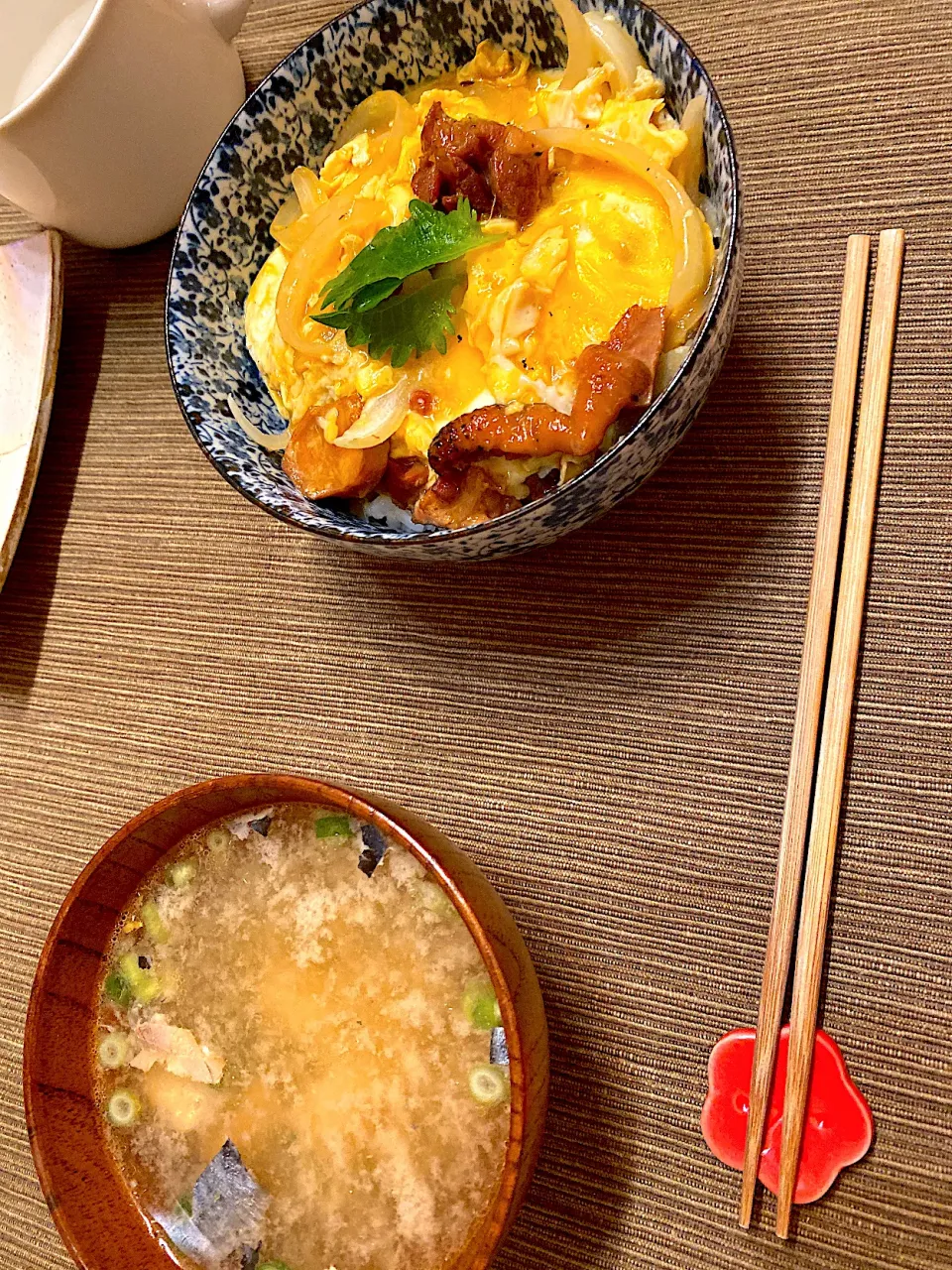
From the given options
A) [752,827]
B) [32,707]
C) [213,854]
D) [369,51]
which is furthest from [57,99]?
[752,827]

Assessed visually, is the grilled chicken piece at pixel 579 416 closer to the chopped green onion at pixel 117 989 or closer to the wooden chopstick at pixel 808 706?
the wooden chopstick at pixel 808 706

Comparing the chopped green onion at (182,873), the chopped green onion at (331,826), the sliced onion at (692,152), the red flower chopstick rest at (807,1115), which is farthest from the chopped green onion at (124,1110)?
the sliced onion at (692,152)

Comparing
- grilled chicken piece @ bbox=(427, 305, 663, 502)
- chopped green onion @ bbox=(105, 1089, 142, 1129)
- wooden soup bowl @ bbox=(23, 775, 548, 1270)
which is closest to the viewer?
wooden soup bowl @ bbox=(23, 775, 548, 1270)

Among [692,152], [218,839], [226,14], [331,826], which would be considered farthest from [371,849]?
[226,14]

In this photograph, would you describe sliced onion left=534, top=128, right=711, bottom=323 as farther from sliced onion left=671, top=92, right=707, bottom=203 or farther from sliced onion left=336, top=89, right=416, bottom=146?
sliced onion left=336, top=89, right=416, bottom=146

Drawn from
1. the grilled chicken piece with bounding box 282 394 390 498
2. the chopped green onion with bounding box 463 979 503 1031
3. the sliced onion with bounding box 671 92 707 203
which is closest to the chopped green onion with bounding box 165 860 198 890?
the chopped green onion with bounding box 463 979 503 1031
